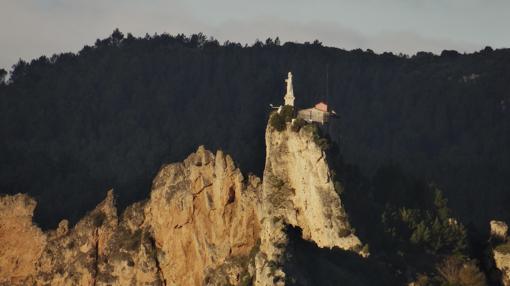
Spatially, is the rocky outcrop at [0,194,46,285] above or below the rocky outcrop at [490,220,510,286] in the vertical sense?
below

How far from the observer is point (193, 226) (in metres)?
118

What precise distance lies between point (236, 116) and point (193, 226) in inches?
1233

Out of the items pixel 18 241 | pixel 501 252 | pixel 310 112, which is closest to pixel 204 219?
pixel 310 112

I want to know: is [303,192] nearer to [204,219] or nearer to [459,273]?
[204,219]

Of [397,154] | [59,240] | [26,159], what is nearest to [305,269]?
[59,240]

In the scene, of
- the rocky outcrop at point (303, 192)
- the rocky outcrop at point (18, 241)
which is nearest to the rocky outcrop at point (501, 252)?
the rocky outcrop at point (303, 192)

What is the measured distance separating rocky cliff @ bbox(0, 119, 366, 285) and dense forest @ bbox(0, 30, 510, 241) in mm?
2315

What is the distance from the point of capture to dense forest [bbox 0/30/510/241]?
5172 inches

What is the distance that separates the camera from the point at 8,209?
12738 cm

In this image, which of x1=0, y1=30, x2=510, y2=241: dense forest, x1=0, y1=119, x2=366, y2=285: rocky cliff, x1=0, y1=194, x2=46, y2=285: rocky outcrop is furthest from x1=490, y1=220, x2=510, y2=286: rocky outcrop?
x1=0, y1=194, x2=46, y2=285: rocky outcrop

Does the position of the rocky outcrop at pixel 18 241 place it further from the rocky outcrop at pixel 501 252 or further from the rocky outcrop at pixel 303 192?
the rocky outcrop at pixel 501 252

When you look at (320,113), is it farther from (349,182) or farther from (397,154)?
(397,154)

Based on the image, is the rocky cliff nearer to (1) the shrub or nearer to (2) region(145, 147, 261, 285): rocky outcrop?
(2) region(145, 147, 261, 285): rocky outcrop

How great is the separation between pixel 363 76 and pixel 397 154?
28.9 meters
